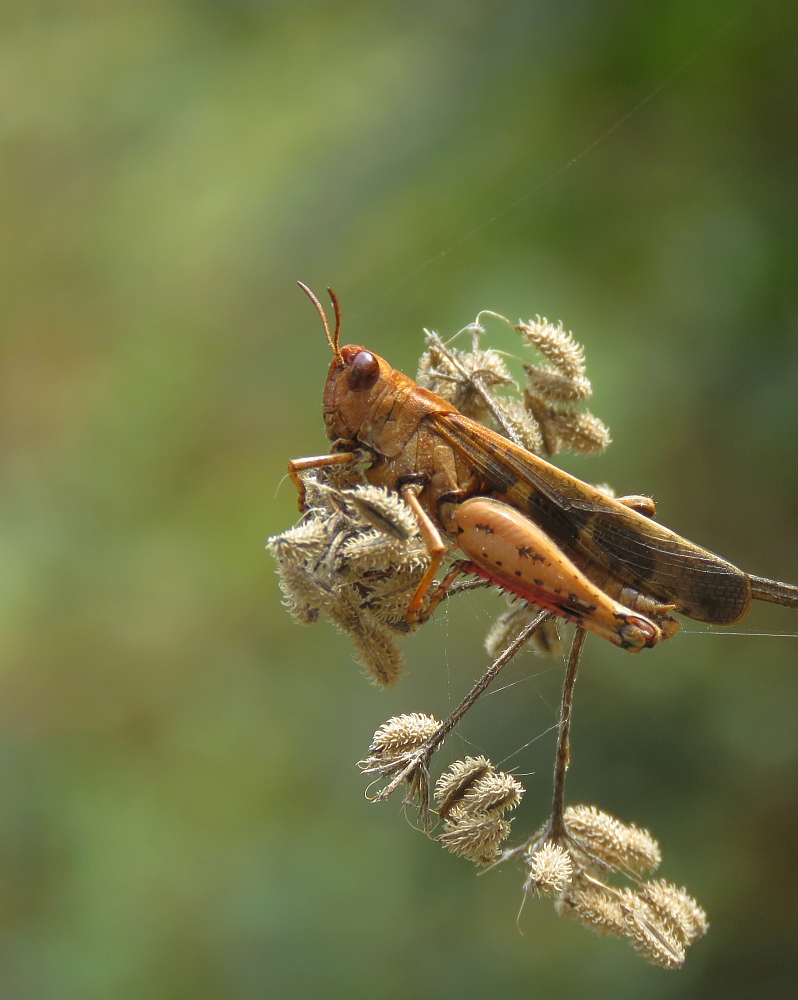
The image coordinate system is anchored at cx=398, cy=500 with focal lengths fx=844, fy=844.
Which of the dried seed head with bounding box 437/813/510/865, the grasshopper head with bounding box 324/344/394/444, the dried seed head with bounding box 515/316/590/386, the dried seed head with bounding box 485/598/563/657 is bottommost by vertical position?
the dried seed head with bounding box 437/813/510/865

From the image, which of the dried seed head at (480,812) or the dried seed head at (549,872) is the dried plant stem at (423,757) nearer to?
the dried seed head at (480,812)

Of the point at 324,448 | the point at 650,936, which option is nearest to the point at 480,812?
the point at 650,936

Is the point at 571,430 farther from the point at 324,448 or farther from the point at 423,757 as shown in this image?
the point at 324,448

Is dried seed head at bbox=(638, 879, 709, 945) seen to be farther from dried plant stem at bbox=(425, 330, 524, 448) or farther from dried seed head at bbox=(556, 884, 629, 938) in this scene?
dried plant stem at bbox=(425, 330, 524, 448)

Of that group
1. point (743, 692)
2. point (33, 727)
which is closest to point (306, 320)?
point (33, 727)

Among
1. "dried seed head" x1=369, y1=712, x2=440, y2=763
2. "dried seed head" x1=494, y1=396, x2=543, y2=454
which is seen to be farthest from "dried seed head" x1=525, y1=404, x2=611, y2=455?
"dried seed head" x1=369, y1=712, x2=440, y2=763

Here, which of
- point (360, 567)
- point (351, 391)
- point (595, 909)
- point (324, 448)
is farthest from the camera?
point (324, 448)
